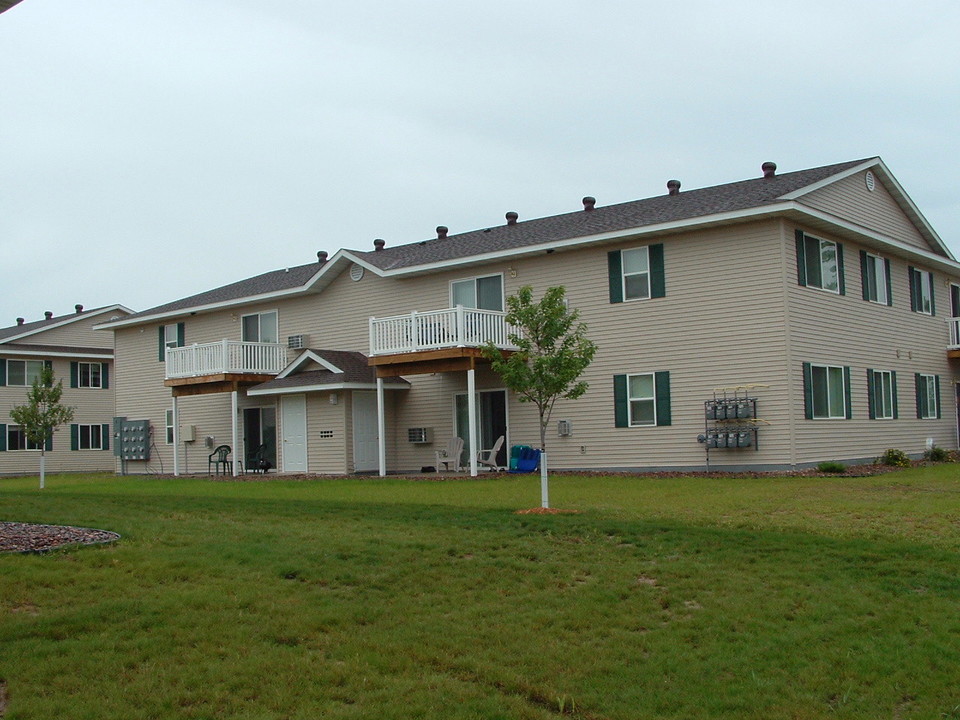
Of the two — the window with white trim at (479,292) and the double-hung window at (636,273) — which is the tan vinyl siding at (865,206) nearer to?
the double-hung window at (636,273)

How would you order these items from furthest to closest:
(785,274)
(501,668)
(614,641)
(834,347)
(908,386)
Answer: (908,386) < (834,347) < (785,274) < (614,641) < (501,668)

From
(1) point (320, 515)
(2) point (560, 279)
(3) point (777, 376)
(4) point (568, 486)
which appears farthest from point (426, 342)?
(1) point (320, 515)

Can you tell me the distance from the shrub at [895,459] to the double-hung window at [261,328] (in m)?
17.2

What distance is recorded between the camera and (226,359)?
28297 mm

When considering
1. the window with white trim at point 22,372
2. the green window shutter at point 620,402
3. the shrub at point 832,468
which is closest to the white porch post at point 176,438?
the window with white trim at point 22,372

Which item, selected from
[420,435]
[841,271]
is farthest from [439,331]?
[841,271]

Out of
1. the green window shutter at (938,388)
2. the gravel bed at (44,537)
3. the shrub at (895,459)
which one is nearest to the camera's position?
the gravel bed at (44,537)

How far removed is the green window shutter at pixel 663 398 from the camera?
Answer: 22234 millimetres

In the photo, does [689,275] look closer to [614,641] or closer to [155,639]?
[614,641]

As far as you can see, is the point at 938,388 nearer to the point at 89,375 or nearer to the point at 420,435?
the point at 420,435

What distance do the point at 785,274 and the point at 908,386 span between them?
25.6 ft

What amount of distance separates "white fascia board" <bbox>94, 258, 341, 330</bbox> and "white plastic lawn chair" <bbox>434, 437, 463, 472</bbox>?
637 cm

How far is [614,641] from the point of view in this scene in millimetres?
7590

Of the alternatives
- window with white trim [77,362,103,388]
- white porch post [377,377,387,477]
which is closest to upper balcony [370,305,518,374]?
white porch post [377,377,387,477]
